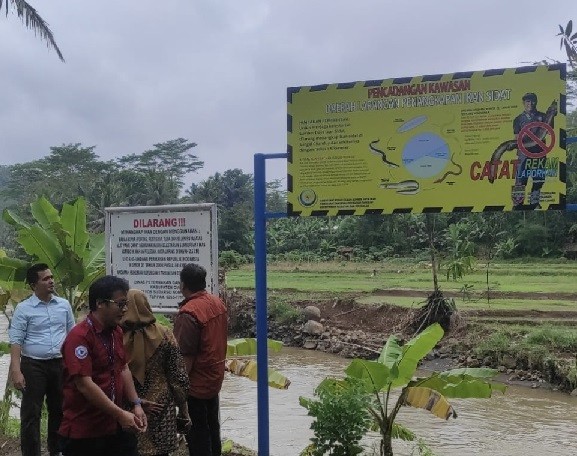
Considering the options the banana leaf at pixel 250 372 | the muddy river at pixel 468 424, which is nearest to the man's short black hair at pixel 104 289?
the banana leaf at pixel 250 372

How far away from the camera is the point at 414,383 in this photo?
16.1ft

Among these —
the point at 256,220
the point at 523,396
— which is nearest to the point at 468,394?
the point at 256,220

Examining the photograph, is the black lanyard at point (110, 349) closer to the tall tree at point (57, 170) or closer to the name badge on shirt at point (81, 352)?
the name badge on shirt at point (81, 352)

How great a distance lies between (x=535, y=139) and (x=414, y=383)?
6.58 feet

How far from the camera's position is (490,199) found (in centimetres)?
413

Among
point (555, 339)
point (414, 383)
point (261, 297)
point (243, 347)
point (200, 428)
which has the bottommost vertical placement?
point (555, 339)

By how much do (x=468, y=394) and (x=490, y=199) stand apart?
147cm

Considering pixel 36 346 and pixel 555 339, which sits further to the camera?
pixel 555 339

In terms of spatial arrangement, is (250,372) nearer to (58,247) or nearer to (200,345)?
(200,345)

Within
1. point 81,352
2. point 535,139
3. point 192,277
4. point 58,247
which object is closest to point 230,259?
point 58,247

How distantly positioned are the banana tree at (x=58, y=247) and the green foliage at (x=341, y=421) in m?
2.95

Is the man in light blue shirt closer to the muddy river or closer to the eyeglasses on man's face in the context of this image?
the eyeglasses on man's face

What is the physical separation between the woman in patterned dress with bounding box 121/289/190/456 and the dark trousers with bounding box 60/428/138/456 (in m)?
0.35

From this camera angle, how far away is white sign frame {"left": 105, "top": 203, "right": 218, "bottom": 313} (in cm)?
499
